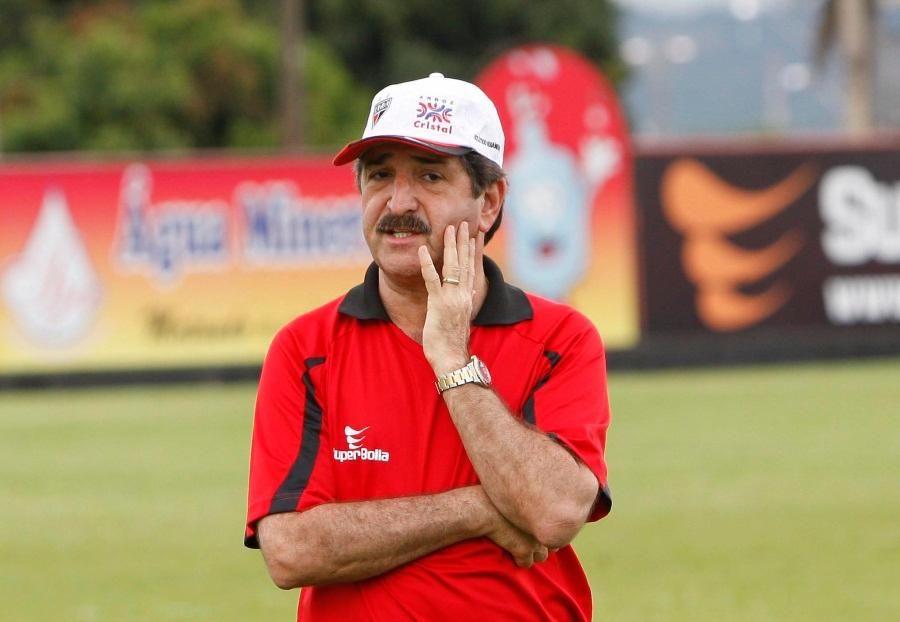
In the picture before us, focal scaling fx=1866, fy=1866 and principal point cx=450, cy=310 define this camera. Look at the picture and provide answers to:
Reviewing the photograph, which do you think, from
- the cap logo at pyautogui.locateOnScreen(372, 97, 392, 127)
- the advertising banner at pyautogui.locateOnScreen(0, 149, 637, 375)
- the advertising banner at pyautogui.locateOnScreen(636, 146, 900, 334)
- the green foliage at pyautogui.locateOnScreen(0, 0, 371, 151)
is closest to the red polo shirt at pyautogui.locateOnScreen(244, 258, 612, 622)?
the cap logo at pyautogui.locateOnScreen(372, 97, 392, 127)

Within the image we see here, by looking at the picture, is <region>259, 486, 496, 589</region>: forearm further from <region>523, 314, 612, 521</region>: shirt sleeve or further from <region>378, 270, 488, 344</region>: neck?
<region>378, 270, 488, 344</region>: neck

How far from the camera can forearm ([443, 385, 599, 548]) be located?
14.3 feet

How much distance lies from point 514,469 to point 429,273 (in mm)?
520

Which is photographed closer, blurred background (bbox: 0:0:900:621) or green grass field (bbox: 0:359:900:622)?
green grass field (bbox: 0:359:900:622)

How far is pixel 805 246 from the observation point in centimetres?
2386

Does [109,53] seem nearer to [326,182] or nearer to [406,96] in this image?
[326,182]

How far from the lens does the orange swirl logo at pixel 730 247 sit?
2378 centimetres

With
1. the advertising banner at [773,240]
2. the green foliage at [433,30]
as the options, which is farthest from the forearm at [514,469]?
the green foliage at [433,30]

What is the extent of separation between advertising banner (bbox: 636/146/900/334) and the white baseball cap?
19.3 m

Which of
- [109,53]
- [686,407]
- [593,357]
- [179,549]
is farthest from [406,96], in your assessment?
[109,53]

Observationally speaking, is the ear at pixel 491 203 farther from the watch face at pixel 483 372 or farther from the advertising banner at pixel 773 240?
the advertising banner at pixel 773 240

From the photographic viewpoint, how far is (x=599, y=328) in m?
23.5

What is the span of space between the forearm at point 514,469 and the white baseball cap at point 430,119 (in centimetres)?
59

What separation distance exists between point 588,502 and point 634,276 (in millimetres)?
19242
